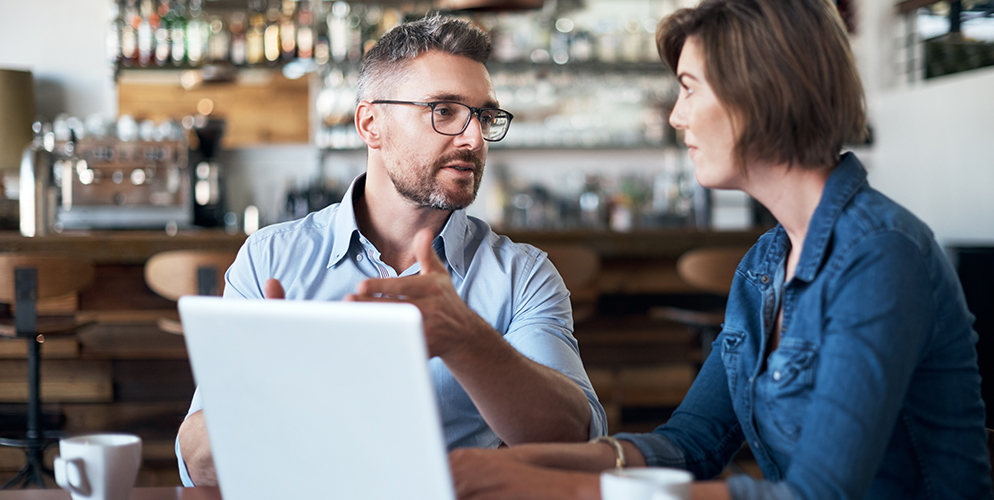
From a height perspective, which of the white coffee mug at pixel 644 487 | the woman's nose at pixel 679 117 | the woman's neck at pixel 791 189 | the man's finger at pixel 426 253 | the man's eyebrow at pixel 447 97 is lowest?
the white coffee mug at pixel 644 487

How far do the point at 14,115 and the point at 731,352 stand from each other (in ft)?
15.3

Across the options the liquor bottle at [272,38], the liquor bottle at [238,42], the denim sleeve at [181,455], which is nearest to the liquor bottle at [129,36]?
the liquor bottle at [238,42]

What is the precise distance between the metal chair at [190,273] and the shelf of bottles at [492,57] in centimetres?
227

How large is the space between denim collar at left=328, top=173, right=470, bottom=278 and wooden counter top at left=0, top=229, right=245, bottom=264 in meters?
1.70

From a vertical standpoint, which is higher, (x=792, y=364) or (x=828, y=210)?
(x=828, y=210)

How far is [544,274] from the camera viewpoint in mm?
1380

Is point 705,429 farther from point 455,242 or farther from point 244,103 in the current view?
point 244,103

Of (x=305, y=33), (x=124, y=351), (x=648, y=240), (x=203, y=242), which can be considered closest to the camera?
(x=203, y=242)

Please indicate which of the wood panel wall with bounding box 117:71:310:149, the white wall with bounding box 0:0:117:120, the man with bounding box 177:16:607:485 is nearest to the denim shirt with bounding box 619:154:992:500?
the man with bounding box 177:16:607:485

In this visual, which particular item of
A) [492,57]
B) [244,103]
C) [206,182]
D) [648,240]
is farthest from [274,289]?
[244,103]

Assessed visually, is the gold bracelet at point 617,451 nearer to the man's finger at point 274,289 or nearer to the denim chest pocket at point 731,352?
the denim chest pocket at point 731,352

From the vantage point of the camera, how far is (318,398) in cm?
60

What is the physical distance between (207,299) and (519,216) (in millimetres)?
4574

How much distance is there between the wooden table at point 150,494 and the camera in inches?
34.8
